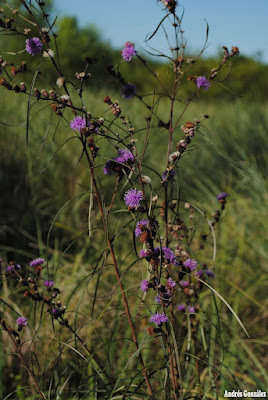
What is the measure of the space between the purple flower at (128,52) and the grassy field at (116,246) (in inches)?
14.9

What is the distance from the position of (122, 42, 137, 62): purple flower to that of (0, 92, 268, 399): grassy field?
38 centimetres

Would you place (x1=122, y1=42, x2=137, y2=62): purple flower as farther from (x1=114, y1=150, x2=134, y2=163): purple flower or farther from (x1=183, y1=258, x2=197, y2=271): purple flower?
(x1=183, y1=258, x2=197, y2=271): purple flower

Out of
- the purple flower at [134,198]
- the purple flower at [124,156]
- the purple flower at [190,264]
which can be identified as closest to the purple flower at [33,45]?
the purple flower at [124,156]

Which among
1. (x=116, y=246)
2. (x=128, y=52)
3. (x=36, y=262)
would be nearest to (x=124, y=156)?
(x=128, y=52)

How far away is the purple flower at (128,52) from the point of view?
41.6 inches

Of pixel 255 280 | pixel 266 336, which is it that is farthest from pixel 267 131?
pixel 266 336

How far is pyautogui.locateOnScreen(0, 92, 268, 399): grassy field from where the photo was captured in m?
1.63

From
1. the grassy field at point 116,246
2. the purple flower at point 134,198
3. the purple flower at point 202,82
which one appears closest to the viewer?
the purple flower at point 134,198

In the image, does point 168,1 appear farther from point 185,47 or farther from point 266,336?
point 266,336

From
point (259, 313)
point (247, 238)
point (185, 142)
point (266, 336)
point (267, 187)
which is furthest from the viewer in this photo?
point (267, 187)

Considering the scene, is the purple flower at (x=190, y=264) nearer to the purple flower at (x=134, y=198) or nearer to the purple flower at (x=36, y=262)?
the purple flower at (x=134, y=198)

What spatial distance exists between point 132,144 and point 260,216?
167 centimetres

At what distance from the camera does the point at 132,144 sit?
0.96 metres

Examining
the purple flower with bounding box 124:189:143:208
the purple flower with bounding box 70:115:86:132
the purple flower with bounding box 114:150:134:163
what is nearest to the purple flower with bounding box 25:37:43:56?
the purple flower with bounding box 70:115:86:132
